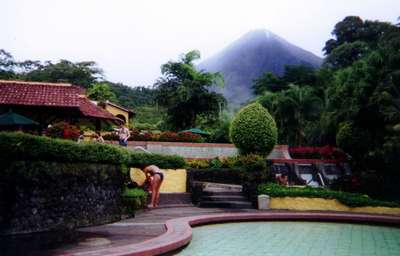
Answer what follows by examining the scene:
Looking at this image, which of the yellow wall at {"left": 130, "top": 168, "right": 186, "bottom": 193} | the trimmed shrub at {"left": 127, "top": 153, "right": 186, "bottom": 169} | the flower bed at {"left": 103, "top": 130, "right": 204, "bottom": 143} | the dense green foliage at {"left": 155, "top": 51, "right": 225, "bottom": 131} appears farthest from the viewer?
the dense green foliage at {"left": 155, "top": 51, "right": 225, "bottom": 131}

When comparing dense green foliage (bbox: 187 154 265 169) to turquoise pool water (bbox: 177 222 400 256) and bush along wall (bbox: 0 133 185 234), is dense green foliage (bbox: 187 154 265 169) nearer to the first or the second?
turquoise pool water (bbox: 177 222 400 256)

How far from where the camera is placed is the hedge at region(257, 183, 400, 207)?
15.9 metres

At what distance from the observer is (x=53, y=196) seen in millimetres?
9406

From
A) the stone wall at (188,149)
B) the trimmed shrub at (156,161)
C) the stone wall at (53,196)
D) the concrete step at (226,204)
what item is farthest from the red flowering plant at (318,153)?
the stone wall at (53,196)

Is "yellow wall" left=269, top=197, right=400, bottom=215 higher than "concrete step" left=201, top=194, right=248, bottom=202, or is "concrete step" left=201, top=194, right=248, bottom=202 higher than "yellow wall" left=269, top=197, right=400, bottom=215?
"concrete step" left=201, top=194, right=248, bottom=202

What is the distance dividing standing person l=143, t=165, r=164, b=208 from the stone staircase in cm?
198

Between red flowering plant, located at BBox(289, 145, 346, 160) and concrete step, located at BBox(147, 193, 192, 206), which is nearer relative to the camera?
concrete step, located at BBox(147, 193, 192, 206)

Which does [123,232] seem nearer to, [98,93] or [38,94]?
[38,94]

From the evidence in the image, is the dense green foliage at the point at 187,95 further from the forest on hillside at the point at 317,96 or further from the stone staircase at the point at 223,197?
the stone staircase at the point at 223,197

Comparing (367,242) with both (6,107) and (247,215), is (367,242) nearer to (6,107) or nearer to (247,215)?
(247,215)

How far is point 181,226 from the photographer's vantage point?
10.3 meters

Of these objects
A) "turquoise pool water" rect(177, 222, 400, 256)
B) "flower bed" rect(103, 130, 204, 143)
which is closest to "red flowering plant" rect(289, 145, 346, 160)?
"flower bed" rect(103, 130, 204, 143)

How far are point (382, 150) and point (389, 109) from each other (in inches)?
68.3

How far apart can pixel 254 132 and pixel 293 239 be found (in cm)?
1067
